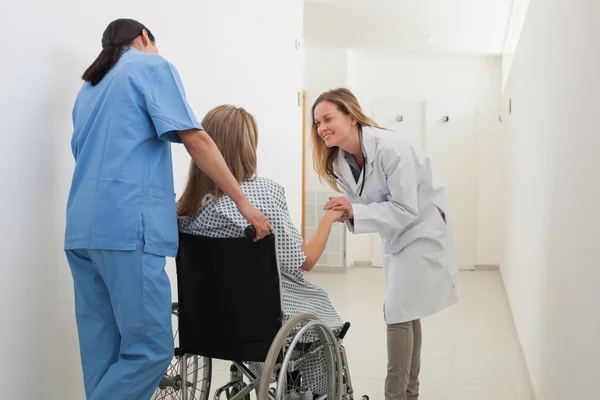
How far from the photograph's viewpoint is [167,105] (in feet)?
6.06

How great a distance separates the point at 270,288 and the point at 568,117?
1018 millimetres

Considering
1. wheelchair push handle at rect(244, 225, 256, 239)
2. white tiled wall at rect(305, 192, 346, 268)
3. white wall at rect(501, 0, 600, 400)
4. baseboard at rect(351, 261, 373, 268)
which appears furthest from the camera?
baseboard at rect(351, 261, 373, 268)

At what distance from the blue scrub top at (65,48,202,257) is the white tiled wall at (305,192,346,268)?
A: 569 centimetres

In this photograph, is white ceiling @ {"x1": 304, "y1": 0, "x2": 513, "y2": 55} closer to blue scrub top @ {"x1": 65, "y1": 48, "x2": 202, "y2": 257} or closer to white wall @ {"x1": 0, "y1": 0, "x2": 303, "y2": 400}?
Answer: white wall @ {"x1": 0, "y1": 0, "x2": 303, "y2": 400}

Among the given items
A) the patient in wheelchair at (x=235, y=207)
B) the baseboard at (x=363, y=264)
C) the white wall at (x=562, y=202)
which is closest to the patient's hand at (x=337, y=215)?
the patient in wheelchair at (x=235, y=207)

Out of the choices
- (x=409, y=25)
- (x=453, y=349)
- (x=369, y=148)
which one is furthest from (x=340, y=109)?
(x=409, y=25)

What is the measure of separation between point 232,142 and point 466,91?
6253 millimetres

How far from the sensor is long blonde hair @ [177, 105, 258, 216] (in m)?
1.95

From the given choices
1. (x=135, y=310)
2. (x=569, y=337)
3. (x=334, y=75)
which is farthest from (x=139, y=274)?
(x=334, y=75)

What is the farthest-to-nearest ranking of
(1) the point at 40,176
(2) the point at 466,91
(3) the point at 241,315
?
(2) the point at 466,91
(1) the point at 40,176
(3) the point at 241,315

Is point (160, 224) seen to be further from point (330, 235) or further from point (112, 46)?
point (330, 235)

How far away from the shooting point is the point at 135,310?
1774mm

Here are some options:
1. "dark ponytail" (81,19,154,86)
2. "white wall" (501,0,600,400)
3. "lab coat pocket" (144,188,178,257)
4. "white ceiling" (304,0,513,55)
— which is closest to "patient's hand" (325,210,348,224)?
"lab coat pocket" (144,188,178,257)

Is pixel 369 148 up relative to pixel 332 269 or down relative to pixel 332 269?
up
